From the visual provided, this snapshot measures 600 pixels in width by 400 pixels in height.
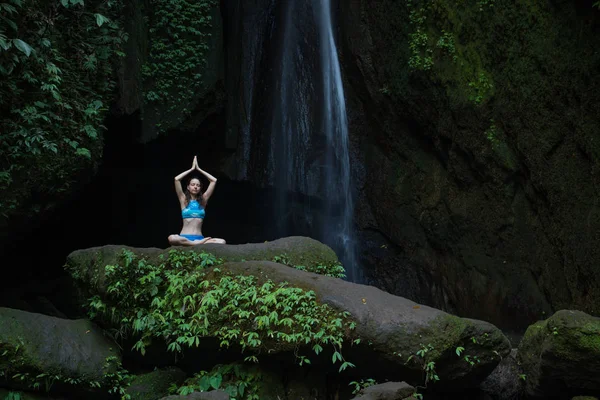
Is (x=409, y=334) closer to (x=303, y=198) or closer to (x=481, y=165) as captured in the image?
(x=481, y=165)

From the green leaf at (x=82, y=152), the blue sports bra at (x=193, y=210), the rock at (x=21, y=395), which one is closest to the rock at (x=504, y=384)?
the blue sports bra at (x=193, y=210)

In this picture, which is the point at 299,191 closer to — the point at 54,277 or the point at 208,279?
the point at 54,277

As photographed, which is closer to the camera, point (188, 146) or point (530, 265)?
point (530, 265)

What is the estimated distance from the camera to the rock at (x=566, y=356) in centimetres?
596

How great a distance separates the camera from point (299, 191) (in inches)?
555

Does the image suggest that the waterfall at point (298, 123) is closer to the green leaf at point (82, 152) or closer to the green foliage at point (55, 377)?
the green leaf at point (82, 152)

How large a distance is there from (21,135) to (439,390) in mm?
6539

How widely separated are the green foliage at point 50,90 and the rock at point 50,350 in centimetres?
199

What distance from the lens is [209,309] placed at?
651cm

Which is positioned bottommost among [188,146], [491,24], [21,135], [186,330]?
[186,330]

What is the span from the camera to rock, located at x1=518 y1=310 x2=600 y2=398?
19.6ft

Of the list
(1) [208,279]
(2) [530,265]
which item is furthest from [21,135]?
(2) [530,265]

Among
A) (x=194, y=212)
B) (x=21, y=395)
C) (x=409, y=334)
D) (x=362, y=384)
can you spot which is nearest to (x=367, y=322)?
(x=409, y=334)

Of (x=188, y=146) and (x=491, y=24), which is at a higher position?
(x=491, y=24)
